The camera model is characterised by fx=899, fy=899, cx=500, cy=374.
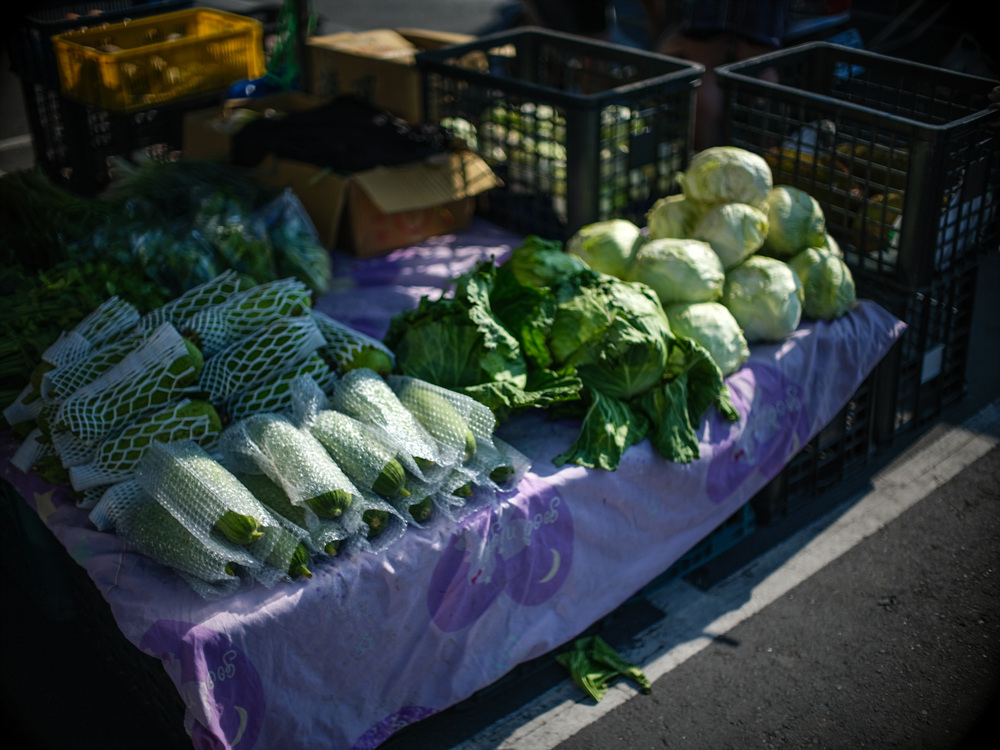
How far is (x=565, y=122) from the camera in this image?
131 inches

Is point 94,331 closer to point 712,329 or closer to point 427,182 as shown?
point 427,182

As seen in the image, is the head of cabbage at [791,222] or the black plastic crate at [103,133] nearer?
the head of cabbage at [791,222]

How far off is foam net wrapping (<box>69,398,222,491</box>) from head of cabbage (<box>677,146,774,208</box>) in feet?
5.82

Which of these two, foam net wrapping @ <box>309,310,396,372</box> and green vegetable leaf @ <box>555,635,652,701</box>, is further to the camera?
green vegetable leaf @ <box>555,635,652,701</box>

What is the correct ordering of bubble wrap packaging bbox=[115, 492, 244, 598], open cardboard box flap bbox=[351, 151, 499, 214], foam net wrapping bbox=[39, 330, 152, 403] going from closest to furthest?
bubble wrap packaging bbox=[115, 492, 244, 598]
foam net wrapping bbox=[39, 330, 152, 403]
open cardboard box flap bbox=[351, 151, 499, 214]

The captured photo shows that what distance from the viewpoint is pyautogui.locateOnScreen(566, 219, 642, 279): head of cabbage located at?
2.94m

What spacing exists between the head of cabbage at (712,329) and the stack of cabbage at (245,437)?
0.69 meters

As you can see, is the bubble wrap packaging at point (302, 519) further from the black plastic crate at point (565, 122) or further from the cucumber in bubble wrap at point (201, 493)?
the black plastic crate at point (565, 122)

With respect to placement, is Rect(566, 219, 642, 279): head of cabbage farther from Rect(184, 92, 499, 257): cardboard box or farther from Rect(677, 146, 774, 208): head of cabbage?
Rect(184, 92, 499, 257): cardboard box

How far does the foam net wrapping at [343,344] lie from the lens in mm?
2459

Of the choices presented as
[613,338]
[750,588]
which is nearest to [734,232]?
[613,338]

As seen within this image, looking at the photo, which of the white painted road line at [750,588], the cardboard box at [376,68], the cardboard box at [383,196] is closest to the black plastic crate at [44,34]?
the cardboard box at [376,68]

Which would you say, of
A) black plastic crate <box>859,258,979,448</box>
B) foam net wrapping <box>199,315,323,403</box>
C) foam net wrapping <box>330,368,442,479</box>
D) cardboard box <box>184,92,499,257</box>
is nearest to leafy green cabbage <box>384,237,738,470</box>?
foam net wrapping <box>330,368,442,479</box>

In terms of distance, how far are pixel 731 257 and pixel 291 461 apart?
1.59 meters
